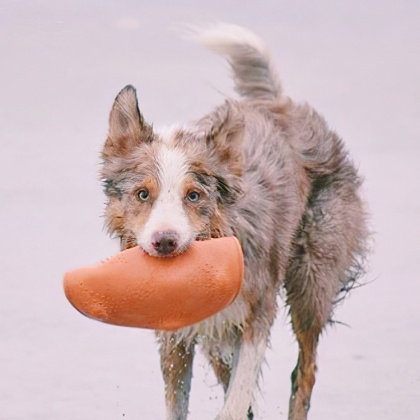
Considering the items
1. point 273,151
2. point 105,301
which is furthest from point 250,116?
point 105,301

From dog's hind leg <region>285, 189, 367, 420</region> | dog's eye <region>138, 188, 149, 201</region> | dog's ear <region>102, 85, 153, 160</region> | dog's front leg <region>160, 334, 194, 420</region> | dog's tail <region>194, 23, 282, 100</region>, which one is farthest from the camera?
dog's tail <region>194, 23, 282, 100</region>

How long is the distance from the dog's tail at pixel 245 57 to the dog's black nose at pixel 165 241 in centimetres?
260

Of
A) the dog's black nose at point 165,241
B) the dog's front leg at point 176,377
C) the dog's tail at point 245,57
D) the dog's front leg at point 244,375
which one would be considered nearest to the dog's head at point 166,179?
the dog's black nose at point 165,241

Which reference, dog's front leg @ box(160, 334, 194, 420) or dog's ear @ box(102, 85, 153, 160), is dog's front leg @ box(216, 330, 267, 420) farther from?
dog's ear @ box(102, 85, 153, 160)

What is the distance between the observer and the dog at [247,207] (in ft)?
15.5

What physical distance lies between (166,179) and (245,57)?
7.98ft

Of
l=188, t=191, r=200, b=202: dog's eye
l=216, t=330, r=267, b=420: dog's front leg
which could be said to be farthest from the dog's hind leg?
l=188, t=191, r=200, b=202: dog's eye

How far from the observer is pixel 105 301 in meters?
4.49

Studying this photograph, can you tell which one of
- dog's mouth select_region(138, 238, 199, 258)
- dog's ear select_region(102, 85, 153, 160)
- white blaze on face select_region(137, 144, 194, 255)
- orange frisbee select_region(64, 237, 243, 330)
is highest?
dog's ear select_region(102, 85, 153, 160)

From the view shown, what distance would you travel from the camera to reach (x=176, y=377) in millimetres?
5711

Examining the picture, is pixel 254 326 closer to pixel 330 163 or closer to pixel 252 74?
pixel 330 163

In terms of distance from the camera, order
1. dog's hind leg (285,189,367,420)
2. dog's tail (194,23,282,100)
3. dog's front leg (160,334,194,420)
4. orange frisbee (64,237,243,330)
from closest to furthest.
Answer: orange frisbee (64,237,243,330) → dog's front leg (160,334,194,420) → dog's hind leg (285,189,367,420) → dog's tail (194,23,282,100)

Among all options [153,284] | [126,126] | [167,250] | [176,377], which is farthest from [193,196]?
[176,377]

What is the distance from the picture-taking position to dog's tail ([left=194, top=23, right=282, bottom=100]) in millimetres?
6684
